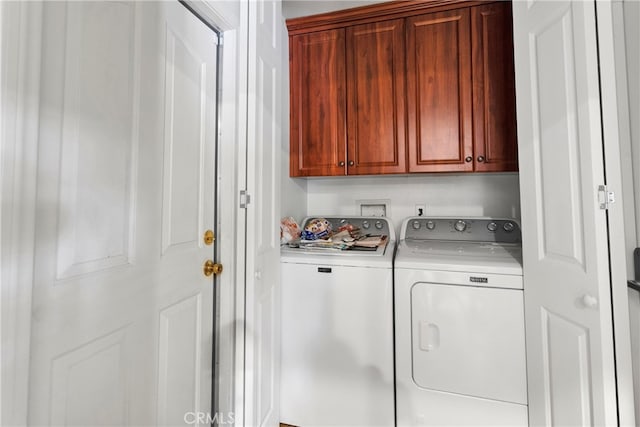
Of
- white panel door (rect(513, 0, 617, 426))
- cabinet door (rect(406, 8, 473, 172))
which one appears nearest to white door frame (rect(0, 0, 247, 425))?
white panel door (rect(513, 0, 617, 426))

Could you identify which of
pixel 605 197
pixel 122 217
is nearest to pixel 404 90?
pixel 605 197

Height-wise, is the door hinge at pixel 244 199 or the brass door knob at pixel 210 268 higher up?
the door hinge at pixel 244 199

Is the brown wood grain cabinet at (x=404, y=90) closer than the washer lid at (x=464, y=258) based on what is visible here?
No

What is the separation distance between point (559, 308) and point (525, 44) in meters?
1.12

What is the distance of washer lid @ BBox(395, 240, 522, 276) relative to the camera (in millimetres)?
1316

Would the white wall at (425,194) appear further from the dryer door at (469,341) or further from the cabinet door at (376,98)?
the dryer door at (469,341)

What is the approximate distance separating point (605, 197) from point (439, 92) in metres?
1.19

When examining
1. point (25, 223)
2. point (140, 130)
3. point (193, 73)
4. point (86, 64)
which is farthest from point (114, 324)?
point (193, 73)

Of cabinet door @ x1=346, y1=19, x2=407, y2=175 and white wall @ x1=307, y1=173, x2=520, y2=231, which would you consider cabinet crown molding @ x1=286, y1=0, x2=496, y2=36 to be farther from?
white wall @ x1=307, y1=173, x2=520, y2=231

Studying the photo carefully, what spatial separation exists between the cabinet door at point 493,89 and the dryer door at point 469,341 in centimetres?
87

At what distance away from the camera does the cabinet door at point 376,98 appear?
1.87 metres

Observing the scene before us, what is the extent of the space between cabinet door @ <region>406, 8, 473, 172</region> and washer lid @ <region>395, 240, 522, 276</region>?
0.51 meters

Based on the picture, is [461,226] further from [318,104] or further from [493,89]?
[318,104]

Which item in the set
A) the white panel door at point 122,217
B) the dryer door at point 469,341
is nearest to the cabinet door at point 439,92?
the dryer door at point 469,341
